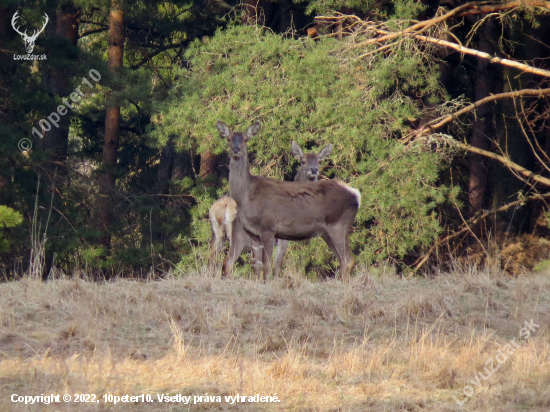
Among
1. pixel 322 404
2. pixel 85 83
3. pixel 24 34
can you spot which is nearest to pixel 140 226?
pixel 85 83

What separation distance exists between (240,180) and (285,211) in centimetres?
83

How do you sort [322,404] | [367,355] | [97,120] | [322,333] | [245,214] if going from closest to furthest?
[322,404] → [367,355] → [322,333] → [245,214] → [97,120]

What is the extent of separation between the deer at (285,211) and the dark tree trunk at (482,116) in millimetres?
6837

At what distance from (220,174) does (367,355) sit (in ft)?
50.0

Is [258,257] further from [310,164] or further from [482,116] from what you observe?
[482,116]

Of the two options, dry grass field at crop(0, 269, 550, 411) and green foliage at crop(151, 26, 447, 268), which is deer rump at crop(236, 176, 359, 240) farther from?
green foliage at crop(151, 26, 447, 268)

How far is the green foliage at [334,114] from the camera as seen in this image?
15586mm

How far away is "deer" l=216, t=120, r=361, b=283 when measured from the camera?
11203 mm

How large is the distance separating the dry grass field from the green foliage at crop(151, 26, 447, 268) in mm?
6322

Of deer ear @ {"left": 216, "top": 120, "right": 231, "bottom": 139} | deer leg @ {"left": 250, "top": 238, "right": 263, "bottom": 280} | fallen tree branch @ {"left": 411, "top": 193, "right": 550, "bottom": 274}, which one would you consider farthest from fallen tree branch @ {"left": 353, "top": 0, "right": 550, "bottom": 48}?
deer leg @ {"left": 250, "top": 238, "right": 263, "bottom": 280}

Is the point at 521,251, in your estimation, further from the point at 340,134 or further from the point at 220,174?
the point at 220,174

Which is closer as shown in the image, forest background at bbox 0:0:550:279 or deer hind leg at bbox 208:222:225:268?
deer hind leg at bbox 208:222:225:268

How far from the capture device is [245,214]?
1122 cm

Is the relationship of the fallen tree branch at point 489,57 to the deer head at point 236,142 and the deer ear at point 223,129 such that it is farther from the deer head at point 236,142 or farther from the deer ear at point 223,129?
the deer ear at point 223,129
